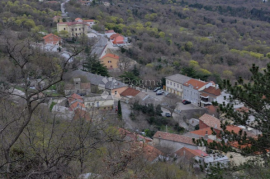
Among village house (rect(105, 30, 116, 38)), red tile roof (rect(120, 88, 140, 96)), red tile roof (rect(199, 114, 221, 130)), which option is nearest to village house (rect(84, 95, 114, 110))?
red tile roof (rect(120, 88, 140, 96))

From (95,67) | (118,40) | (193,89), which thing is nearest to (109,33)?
(118,40)

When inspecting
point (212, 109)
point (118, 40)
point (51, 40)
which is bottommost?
point (212, 109)

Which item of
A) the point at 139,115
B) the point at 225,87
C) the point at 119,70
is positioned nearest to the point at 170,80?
the point at 119,70

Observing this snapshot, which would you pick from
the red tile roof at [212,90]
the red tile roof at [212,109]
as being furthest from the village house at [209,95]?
the red tile roof at [212,109]

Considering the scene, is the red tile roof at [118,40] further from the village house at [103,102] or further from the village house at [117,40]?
the village house at [103,102]

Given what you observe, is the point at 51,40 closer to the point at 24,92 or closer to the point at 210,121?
the point at 210,121

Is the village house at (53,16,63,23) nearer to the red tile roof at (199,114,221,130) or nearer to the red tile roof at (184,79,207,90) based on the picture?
the red tile roof at (184,79,207,90)

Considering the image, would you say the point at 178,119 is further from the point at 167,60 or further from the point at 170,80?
the point at 167,60
